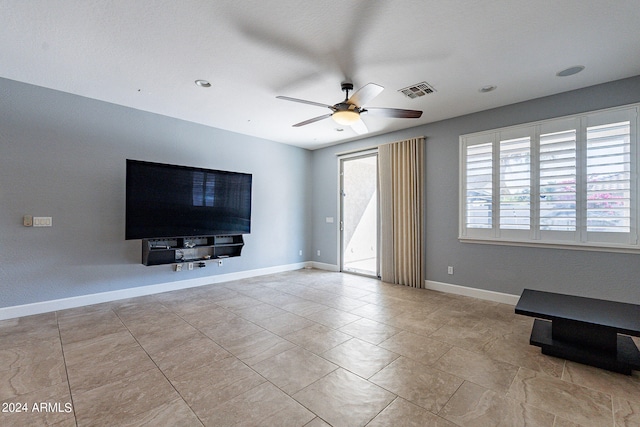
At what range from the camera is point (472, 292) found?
14.5ft

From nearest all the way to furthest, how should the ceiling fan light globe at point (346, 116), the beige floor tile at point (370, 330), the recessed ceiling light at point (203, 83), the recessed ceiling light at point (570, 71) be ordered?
the beige floor tile at point (370, 330) < the recessed ceiling light at point (570, 71) < the ceiling fan light globe at point (346, 116) < the recessed ceiling light at point (203, 83)

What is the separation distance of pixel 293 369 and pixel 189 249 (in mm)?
3259

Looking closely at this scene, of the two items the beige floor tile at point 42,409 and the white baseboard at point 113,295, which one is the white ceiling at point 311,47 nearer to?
the white baseboard at point 113,295

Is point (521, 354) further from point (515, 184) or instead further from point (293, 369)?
point (515, 184)

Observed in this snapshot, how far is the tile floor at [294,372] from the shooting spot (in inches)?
71.7

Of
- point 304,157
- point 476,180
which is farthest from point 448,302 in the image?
point 304,157

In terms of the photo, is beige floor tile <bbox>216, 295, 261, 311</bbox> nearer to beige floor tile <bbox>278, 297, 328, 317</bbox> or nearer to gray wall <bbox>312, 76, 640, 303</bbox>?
beige floor tile <bbox>278, 297, 328, 317</bbox>

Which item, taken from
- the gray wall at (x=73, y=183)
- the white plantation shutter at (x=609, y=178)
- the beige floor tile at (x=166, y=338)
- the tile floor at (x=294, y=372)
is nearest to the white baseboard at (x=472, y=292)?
the tile floor at (x=294, y=372)

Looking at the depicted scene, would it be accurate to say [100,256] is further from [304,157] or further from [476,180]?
[476,180]

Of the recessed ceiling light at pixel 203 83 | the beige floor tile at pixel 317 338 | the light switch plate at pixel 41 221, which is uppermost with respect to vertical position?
the recessed ceiling light at pixel 203 83

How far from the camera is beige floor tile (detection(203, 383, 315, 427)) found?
5.73 feet

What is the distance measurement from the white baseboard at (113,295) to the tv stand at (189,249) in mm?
459

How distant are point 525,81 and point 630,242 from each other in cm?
226

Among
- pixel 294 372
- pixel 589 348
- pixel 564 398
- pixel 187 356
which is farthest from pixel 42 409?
pixel 589 348
